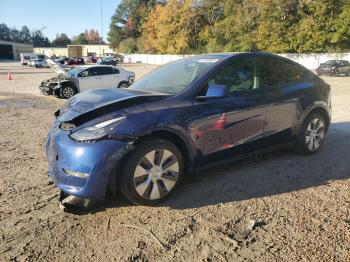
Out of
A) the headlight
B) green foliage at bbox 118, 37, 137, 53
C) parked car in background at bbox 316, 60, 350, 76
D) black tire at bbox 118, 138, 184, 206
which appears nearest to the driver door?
black tire at bbox 118, 138, 184, 206

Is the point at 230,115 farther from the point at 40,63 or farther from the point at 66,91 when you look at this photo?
the point at 40,63

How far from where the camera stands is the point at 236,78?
15.0 feet

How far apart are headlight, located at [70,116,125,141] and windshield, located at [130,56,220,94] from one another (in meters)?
0.98

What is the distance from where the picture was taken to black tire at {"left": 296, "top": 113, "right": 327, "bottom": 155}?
17.7 feet

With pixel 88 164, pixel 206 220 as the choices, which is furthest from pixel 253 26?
pixel 88 164

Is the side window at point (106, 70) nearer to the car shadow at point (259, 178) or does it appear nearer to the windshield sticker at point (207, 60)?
the car shadow at point (259, 178)

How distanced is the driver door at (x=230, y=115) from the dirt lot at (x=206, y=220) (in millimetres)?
500

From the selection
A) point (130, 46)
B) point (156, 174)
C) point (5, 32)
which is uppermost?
point (5, 32)

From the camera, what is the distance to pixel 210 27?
5444cm

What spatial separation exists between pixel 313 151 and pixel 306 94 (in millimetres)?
935

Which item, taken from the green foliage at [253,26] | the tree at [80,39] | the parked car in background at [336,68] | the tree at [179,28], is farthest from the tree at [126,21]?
the parked car in background at [336,68]

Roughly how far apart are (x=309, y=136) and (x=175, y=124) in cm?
267

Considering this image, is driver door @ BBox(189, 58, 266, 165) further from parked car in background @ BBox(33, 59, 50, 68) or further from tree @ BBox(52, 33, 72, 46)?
tree @ BBox(52, 33, 72, 46)

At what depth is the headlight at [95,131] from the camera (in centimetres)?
347
